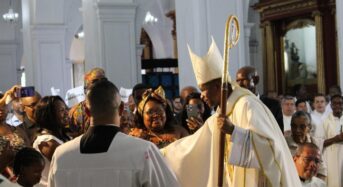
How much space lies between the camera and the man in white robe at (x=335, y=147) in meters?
8.38

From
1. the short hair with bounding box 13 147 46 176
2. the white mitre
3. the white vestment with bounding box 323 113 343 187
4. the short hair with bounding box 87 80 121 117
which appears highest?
the white mitre

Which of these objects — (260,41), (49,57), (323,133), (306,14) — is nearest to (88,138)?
(323,133)

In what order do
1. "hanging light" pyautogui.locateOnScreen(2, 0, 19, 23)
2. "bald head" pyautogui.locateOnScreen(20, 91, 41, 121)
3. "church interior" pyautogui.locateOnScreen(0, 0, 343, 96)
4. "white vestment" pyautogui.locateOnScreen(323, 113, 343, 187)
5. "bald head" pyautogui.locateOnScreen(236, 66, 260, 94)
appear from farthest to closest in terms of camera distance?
"hanging light" pyautogui.locateOnScreen(2, 0, 19, 23) → "church interior" pyautogui.locateOnScreen(0, 0, 343, 96) → "white vestment" pyautogui.locateOnScreen(323, 113, 343, 187) → "bald head" pyautogui.locateOnScreen(20, 91, 41, 121) → "bald head" pyautogui.locateOnScreen(236, 66, 260, 94)

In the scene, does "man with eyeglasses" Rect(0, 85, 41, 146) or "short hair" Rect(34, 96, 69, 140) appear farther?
"man with eyeglasses" Rect(0, 85, 41, 146)

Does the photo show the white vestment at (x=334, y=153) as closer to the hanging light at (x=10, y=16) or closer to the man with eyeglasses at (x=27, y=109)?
the man with eyeglasses at (x=27, y=109)

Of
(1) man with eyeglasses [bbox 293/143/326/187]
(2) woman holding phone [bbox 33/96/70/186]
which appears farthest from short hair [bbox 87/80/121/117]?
(1) man with eyeglasses [bbox 293/143/326/187]

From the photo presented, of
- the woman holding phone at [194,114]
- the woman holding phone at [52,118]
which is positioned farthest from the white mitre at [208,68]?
the woman holding phone at [52,118]

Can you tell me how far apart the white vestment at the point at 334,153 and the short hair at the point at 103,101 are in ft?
17.6

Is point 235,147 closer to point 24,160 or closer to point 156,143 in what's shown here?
point 156,143

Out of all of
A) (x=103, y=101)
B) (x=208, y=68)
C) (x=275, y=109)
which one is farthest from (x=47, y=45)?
(x=103, y=101)

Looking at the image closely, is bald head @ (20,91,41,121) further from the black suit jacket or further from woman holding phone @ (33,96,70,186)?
the black suit jacket

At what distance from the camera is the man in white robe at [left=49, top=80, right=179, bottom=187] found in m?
3.37

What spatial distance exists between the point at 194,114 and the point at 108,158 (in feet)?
8.09

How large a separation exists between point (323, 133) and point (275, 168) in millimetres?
4136
